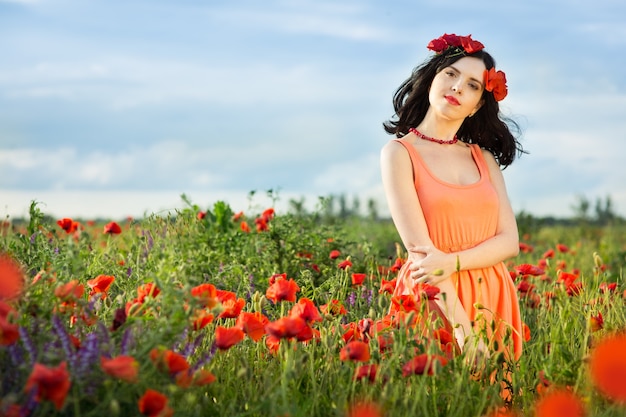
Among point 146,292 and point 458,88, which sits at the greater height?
point 458,88

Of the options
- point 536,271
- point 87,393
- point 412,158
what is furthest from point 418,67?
point 87,393

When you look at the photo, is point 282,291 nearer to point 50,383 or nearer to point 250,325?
point 250,325

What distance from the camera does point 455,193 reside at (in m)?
3.11

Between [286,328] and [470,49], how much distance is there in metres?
1.79

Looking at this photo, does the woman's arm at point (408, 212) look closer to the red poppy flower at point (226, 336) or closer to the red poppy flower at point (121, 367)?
the red poppy flower at point (226, 336)

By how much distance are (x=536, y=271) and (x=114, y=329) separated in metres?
2.06

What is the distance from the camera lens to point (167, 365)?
6.13 feet

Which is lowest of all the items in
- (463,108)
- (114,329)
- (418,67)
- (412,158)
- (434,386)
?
(434,386)

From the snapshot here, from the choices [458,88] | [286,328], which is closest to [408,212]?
[458,88]

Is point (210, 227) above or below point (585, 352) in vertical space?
above

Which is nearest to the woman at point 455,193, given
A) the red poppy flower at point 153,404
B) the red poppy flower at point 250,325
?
the red poppy flower at point 250,325

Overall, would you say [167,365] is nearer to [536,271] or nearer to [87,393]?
[87,393]

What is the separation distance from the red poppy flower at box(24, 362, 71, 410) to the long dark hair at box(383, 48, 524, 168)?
225cm

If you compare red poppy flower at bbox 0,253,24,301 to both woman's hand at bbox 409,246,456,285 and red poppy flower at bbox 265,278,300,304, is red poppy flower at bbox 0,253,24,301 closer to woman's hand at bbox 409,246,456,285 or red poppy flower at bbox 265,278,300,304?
red poppy flower at bbox 265,278,300,304
